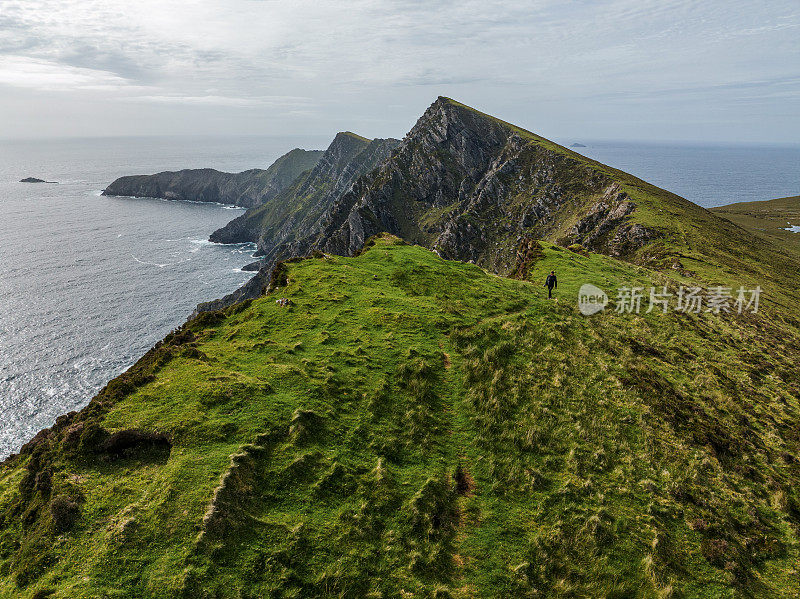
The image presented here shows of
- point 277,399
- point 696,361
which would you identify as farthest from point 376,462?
point 696,361

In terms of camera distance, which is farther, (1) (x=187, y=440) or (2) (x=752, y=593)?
(1) (x=187, y=440)

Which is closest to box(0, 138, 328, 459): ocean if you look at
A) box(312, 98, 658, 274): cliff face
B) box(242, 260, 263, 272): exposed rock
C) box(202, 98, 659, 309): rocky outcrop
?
box(242, 260, 263, 272): exposed rock

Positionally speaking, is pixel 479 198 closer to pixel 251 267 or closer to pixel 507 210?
pixel 507 210

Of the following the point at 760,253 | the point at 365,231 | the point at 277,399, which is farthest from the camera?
the point at 365,231

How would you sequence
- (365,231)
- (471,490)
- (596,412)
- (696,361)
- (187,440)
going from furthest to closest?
(365,231) < (696,361) < (596,412) < (471,490) < (187,440)

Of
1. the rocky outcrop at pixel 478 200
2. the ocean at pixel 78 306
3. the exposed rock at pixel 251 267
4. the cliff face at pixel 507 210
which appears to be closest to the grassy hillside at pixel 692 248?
the cliff face at pixel 507 210

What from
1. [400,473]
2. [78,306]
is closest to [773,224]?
[400,473]

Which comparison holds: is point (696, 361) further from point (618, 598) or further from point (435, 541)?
point (435, 541)

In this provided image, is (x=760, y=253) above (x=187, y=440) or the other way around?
above

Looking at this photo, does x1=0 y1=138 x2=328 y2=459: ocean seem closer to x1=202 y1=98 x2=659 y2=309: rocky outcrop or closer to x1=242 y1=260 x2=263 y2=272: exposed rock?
x1=242 y1=260 x2=263 y2=272: exposed rock
